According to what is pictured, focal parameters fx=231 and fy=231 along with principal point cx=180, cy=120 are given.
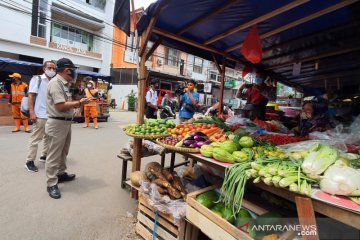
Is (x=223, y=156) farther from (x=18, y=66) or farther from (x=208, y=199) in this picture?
(x=18, y=66)

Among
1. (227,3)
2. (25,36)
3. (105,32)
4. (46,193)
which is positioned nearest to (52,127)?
(46,193)

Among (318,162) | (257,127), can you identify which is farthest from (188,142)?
(257,127)

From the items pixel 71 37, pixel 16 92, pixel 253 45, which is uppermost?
pixel 71 37

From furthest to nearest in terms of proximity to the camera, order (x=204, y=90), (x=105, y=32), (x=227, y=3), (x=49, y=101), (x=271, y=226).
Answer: (x=204, y=90), (x=105, y=32), (x=49, y=101), (x=227, y=3), (x=271, y=226)

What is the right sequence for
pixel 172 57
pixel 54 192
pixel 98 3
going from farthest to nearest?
1. pixel 172 57
2. pixel 98 3
3. pixel 54 192

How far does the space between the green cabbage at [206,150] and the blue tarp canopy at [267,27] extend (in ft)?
5.80

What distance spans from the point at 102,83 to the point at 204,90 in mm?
11144

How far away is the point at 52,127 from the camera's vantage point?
338cm

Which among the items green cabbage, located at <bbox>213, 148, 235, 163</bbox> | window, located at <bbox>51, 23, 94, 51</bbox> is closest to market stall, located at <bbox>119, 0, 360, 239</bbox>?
green cabbage, located at <bbox>213, 148, 235, 163</bbox>

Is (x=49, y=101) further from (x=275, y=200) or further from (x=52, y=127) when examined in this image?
(x=275, y=200)

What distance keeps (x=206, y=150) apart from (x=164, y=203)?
0.77 m

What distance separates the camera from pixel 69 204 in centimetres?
331

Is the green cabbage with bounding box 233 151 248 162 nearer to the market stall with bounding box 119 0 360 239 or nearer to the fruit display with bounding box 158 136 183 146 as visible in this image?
the market stall with bounding box 119 0 360 239

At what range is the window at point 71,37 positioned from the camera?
18.3 m
